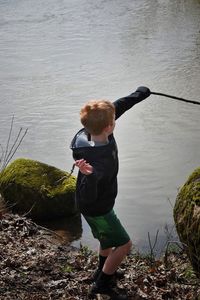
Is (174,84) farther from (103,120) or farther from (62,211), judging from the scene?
(103,120)

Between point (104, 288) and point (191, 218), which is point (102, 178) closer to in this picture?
point (104, 288)

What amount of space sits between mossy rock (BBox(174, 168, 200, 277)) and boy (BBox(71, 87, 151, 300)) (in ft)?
2.18

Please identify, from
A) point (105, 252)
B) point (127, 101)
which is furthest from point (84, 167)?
point (105, 252)

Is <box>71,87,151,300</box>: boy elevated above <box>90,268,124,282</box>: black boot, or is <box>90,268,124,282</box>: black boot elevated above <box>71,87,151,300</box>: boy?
<box>71,87,151,300</box>: boy

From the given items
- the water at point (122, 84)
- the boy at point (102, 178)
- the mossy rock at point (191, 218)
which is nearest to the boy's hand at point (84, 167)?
the boy at point (102, 178)

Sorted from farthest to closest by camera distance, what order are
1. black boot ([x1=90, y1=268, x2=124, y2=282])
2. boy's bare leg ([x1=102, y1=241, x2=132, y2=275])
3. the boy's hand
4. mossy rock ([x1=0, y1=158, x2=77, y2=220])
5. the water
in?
the water, mossy rock ([x1=0, y1=158, x2=77, y2=220]), black boot ([x1=90, y1=268, x2=124, y2=282]), boy's bare leg ([x1=102, y1=241, x2=132, y2=275]), the boy's hand

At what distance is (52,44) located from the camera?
61.1 ft

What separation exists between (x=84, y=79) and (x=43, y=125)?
3.28m

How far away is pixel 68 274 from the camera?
5.43 metres

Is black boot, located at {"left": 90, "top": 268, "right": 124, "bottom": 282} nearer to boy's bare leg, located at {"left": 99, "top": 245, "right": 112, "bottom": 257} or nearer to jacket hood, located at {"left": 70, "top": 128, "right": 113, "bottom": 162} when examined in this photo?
boy's bare leg, located at {"left": 99, "top": 245, "right": 112, "bottom": 257}

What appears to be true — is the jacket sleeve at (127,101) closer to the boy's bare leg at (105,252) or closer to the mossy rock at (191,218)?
the mossy rock at (191,218)

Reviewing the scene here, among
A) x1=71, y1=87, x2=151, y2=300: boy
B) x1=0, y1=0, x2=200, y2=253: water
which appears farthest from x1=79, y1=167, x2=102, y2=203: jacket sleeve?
x1=0, y1=0, x2=200, y2=253: water

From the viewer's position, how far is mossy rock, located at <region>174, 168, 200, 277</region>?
511 cm

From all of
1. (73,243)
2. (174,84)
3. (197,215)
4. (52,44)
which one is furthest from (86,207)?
(52,44)
